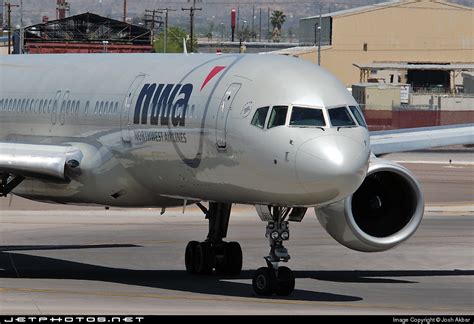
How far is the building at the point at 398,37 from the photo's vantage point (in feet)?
449

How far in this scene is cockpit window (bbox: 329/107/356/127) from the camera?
24516 millimetres

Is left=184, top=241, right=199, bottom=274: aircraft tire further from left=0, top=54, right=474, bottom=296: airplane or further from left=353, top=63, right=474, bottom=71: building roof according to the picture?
left=353, top=63, right=474, bottom=71: building roof

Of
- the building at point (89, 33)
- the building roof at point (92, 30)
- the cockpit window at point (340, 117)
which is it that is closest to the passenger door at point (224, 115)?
the cockpit window at point (340, 117)

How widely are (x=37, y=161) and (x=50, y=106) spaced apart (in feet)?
10.6

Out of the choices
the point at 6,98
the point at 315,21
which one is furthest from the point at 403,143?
the point at 315,21

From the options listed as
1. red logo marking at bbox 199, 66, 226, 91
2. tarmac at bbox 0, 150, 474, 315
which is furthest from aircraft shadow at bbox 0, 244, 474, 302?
red logo marking at bbox 199, 66, 226, 91

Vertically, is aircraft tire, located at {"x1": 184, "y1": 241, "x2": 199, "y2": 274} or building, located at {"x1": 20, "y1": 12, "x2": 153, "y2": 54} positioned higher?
building, located at {"x1": 20, "y1": 12, "x2": 153, "y2": 54}

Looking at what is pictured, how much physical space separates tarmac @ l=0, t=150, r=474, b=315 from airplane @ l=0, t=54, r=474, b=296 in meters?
1.24

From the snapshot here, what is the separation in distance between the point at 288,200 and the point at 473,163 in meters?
54.0

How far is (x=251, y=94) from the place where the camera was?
2538cm

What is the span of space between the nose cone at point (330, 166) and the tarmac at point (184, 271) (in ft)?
6.52

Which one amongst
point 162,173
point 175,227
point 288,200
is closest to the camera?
point 288,200

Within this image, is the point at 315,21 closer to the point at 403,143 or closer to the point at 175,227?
the point at 175,227

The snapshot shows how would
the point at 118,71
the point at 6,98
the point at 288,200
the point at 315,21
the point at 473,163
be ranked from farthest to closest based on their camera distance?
the point at 315,21, the point at 473,163, the point at 6,98, the point at 118,71, the point at 288,200
